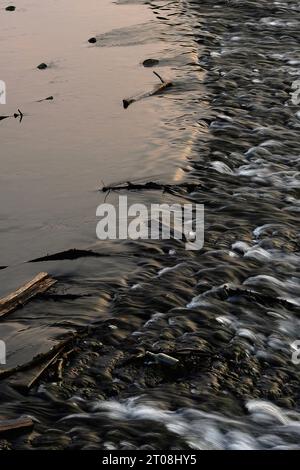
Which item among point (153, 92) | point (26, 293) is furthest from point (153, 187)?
point (153, 92)

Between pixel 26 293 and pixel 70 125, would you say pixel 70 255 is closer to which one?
pixel 26 293

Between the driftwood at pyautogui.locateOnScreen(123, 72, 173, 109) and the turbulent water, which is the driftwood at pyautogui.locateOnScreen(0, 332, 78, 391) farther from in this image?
the driftwood at pyautogui.locateOnScreen(123, 72, 173, 109)

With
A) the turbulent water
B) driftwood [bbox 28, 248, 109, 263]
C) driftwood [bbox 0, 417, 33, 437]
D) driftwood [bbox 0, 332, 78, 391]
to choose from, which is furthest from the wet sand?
driftwood [bbox 0, 417, 33, 437]

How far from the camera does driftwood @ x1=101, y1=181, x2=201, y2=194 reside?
870 cm

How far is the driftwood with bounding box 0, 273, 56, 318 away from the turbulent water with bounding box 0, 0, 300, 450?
0.24 ft

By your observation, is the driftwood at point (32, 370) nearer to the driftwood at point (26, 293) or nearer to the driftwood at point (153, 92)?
the driftwood at point (26, 293)

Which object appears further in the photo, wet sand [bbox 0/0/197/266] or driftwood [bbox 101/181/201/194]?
driftwood [bbox 101/181/201/194]

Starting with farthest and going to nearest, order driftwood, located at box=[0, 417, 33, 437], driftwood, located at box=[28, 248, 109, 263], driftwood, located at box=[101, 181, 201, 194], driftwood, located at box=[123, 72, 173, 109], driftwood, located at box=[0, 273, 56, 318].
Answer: driftwood, located at box=[123, 72, 173, 109] < driftwood, located at box=[101, 181, 201, 194] < driftwood, located at box=[28, 248, 109, 263] < driftwood, located at box=[0, 273, 56, 318] < driftwood, located at box=[0, 417, 33, 437]

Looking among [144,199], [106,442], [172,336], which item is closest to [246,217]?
[144,199]

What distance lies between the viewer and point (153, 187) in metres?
8.77

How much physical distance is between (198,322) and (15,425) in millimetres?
1879
